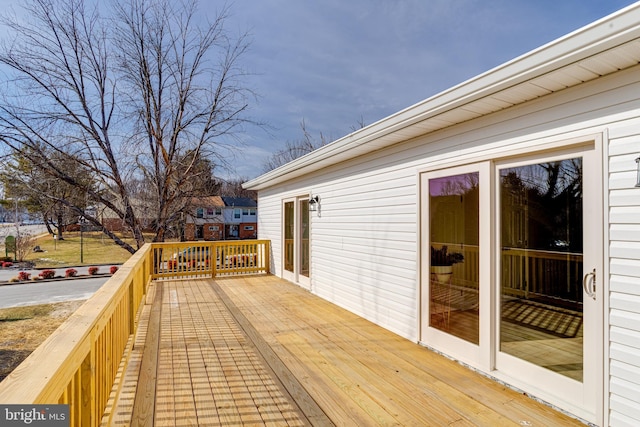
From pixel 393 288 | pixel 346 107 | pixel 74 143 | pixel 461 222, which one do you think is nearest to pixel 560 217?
pixel 461 222

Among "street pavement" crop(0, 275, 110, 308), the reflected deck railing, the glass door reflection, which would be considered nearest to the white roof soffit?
the glass door reflection

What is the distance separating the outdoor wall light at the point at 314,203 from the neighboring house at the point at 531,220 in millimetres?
2073

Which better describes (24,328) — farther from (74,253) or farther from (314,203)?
(74,253)

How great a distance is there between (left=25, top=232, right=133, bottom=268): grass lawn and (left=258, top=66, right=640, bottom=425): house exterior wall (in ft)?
51.8

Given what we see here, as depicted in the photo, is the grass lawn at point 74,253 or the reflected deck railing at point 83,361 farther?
the grass lawn at point 74,253

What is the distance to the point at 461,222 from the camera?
11.1 ft

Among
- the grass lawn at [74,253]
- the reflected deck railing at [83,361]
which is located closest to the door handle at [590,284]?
the reflected deck railing at [83,361]

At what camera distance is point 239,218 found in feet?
110

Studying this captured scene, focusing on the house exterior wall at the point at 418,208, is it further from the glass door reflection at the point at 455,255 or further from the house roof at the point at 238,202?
the house roof at the point at 238,202

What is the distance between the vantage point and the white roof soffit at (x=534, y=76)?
6.21 feet

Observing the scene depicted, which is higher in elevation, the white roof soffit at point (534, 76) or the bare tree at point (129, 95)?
the bare tree at point (129, 95)

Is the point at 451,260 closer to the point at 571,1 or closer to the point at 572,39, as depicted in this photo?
the point at 572,39

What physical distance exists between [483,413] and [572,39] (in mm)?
2441

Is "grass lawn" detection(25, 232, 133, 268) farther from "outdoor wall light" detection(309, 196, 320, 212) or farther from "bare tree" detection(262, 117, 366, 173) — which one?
"outdoor wall light" detection(309, 196, 320, 212)
